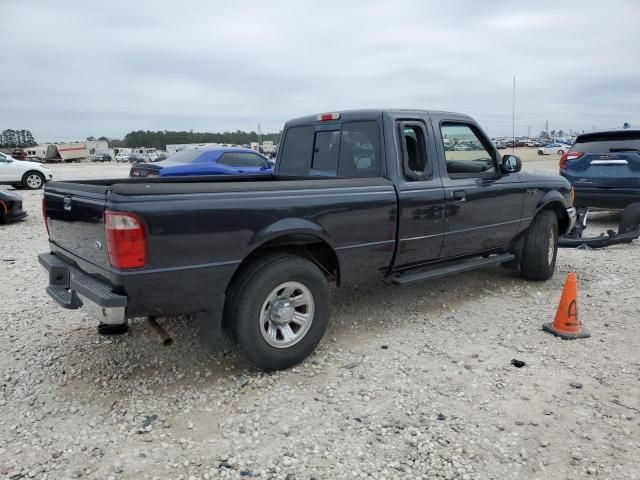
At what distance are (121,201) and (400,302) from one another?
3.21m

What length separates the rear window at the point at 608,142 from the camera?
27.8 ft

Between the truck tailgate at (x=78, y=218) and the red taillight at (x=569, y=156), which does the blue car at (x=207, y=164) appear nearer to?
the red taillight at (x=569, y=156)

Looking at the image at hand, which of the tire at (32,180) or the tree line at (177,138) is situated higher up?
the tree line at (177,138)

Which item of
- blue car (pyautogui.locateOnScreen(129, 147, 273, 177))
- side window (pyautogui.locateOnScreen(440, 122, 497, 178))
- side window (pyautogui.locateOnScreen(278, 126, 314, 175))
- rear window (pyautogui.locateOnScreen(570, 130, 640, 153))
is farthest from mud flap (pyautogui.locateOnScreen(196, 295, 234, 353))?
blue car (pyautogui.locateOnScreen(129, 147, 273, 177))

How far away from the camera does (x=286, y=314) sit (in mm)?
3635

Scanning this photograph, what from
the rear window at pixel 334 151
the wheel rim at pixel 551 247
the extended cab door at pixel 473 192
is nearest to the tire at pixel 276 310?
the rear window at pixel 334 151

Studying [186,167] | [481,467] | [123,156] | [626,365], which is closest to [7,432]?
[481,467]

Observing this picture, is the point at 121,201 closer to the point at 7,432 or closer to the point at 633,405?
the point at 7,432

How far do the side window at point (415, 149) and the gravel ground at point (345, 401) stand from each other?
4.62 feet

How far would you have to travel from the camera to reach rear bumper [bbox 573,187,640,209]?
27.7 ft

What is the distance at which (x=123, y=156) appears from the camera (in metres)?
65.8

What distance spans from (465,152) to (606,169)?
16.2 feet

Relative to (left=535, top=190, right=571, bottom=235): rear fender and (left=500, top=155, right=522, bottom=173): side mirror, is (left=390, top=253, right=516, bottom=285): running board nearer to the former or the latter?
(left=535, top=190, right=571, bottom=235): rear fender

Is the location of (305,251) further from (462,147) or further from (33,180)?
(33,180)
